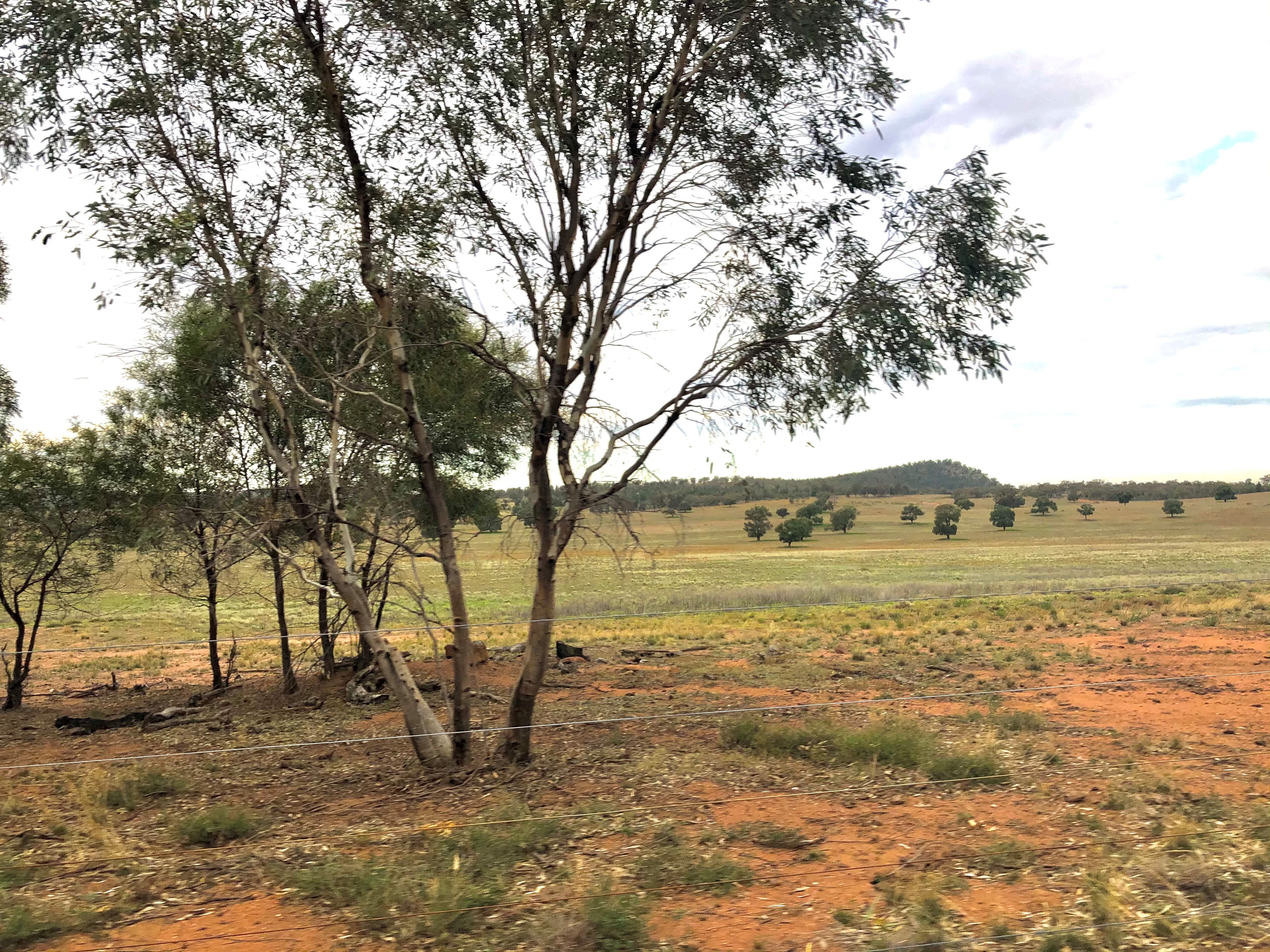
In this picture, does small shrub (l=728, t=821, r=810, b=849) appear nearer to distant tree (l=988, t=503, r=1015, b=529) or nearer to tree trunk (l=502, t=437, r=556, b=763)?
tree trunk (l=502, t=437, r=556, b=763)

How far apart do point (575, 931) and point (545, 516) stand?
15.3 feet

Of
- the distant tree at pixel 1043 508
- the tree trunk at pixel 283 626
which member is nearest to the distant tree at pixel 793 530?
the distant tree at pixel 1043 508

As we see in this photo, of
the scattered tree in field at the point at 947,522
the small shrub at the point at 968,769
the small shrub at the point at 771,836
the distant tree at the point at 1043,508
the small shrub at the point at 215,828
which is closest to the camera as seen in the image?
the small shrub at the point at 771,836

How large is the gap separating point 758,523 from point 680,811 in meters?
70.8

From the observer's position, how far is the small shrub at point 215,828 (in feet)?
23.6

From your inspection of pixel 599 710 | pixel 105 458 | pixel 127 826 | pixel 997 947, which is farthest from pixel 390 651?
pixel 105 458

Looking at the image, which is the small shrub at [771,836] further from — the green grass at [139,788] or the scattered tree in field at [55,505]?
the scattered tree in field at [55,505]

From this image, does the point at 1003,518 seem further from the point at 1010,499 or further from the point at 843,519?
the point at 1010,499

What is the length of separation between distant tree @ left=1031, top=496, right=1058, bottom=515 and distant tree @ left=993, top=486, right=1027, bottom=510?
2.30 metres

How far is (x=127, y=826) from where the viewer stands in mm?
7750

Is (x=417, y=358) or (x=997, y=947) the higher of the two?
(x=417, y=358)

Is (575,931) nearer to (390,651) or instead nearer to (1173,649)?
(390,651)

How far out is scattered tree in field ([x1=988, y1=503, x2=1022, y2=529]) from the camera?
85875 millimetres

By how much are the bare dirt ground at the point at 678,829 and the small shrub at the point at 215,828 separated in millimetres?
56
